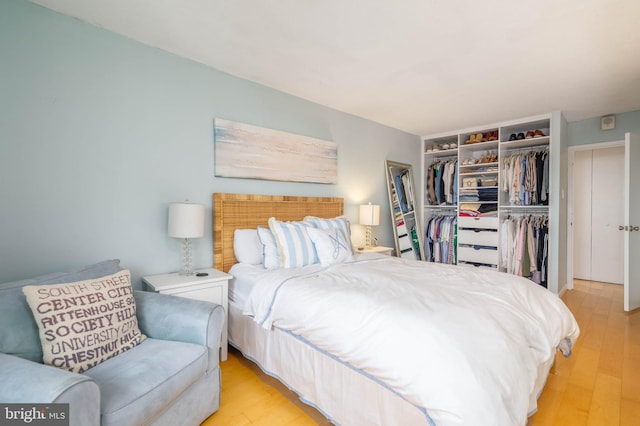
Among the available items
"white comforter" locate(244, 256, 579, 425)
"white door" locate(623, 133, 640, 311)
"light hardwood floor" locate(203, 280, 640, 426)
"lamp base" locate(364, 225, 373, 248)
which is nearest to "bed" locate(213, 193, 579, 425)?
"white comforter" locate(244, 256, 579, 425)

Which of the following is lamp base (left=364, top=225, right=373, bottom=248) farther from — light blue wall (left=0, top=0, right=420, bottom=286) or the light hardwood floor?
the light hardwood floor

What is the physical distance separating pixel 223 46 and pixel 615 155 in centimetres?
589

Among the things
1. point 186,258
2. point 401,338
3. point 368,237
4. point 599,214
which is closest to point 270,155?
point 186,258

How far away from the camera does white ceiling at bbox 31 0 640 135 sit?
6.11 feet

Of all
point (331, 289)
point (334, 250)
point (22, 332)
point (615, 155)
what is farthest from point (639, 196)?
point (22, 332)

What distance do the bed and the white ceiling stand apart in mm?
1712

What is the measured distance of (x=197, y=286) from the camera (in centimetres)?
216

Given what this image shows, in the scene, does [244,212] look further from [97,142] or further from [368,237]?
[368,237]

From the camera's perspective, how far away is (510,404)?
1.12m

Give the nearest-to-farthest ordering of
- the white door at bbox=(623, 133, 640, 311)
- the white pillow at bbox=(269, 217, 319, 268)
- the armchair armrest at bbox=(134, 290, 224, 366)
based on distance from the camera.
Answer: the armchair armrest at bbox=(134, 290, 224, 366) → the white pillow at bbox=(269, 217, 319, 268) → the white door at bbox=(623, 133, 640, 311)

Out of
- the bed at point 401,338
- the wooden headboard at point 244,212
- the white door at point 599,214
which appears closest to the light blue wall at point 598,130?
the white door at point 599,214

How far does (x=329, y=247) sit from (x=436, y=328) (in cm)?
139

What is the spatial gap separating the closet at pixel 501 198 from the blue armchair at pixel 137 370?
414 centimetres

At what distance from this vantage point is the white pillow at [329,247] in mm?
2551
